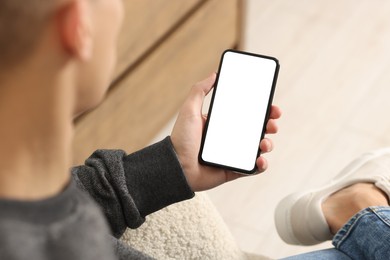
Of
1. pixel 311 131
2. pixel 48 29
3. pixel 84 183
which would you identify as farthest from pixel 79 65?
pixel 311 131

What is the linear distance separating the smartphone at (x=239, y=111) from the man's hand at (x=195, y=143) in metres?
0.01

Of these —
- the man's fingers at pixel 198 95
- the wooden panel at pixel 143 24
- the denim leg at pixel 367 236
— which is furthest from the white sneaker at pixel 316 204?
the wooden panel at pixel 143 24

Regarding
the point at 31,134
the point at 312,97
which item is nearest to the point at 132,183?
the point at 31,134

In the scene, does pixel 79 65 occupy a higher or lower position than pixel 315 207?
higher

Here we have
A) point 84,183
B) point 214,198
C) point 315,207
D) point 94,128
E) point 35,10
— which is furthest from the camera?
point 214,198

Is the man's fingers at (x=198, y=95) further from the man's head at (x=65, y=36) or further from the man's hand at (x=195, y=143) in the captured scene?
the man's head at (x=65, y=36)

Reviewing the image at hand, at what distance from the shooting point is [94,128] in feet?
4.59

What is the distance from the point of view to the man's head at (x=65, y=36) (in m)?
0.44

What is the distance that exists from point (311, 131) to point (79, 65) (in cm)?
123

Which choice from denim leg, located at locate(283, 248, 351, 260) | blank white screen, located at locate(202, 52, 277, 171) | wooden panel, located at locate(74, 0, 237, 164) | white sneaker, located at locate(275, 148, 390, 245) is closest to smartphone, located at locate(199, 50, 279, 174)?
blank white screen, located at locate(202, 52, 277, 171)

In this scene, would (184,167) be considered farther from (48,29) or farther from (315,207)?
(48,29)

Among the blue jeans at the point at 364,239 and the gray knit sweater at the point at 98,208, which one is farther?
the blue jeans at the point at 364,239

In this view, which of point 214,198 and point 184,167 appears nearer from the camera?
point 184,167

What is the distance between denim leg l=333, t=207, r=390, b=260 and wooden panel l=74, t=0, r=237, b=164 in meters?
0.60
